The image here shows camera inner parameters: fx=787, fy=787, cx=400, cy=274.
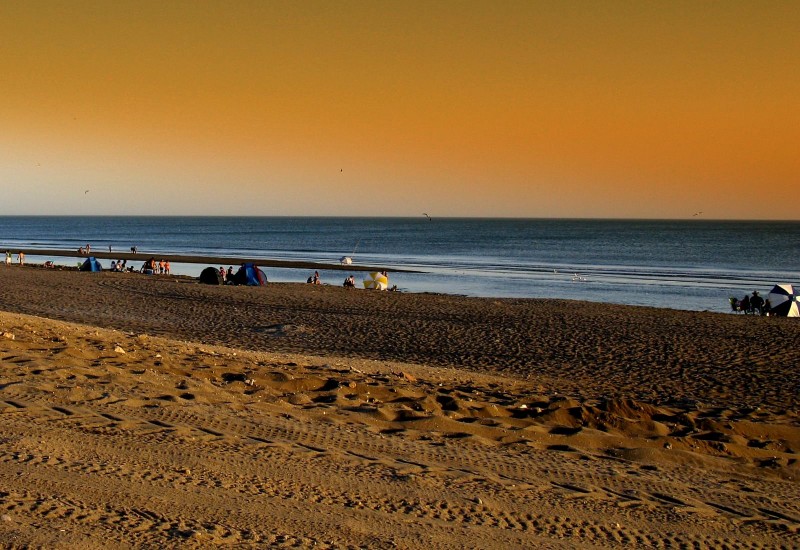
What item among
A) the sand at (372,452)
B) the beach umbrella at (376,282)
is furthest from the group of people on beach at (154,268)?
the sand at (372,452)

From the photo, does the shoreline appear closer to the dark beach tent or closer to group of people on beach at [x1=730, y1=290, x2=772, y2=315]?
the dark beach tent

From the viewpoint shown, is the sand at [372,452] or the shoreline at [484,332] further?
the shoreline at [484,332]

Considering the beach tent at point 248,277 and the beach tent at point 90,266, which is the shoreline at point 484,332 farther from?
the beach tent at point 90,266

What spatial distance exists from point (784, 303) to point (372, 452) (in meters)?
26.3

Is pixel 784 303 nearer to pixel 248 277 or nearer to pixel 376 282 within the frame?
pixel 376 282

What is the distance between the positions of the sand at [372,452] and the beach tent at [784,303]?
1419cm

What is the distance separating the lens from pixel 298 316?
23.9m

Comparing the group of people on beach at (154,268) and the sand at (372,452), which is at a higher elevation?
the sand at (372,452)

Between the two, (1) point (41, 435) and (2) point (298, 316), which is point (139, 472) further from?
(2) point (298, 316)

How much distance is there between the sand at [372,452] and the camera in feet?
18.1

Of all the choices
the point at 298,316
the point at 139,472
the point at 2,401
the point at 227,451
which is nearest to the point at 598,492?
the point at 227,451

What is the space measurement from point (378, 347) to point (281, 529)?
13.6 metres

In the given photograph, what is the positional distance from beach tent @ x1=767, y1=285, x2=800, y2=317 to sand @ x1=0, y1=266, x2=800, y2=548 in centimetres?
1419

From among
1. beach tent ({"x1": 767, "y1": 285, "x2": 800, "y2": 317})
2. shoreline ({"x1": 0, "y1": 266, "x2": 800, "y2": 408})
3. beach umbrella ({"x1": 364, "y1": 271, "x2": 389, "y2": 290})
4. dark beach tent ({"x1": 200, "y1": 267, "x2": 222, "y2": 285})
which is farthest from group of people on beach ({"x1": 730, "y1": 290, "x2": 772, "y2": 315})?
dark beach tent ({"x1": 200, "y1": 267, "x2": 222, "y2": 285})
